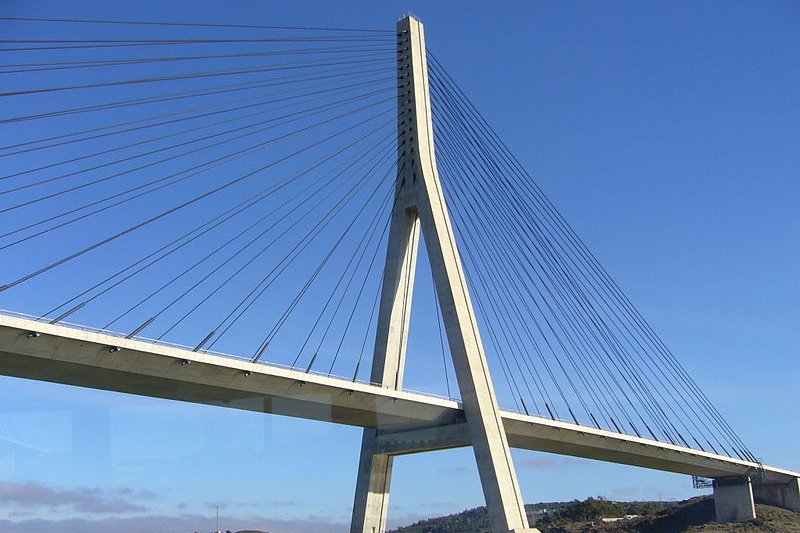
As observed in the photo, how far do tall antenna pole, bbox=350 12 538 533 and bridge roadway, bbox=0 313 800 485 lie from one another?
1206 mm

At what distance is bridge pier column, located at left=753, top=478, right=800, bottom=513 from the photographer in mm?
67000

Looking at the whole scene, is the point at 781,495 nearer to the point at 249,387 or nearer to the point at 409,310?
the point at 409,310

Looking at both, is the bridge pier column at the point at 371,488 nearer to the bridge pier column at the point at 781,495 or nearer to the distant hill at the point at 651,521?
the distant hill at the point at 651,521

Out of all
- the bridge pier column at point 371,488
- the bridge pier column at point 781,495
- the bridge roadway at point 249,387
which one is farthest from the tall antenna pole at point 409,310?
the bridge pier column at point 781,495

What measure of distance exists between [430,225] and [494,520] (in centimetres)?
1130

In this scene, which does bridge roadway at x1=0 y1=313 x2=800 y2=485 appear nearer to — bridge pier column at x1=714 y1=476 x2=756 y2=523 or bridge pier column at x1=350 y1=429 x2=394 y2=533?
bridge pier column at x1=350 y1=429 x2=394 y2=533

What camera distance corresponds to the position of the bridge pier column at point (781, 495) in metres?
67.0

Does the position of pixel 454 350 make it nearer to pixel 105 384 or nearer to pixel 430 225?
pixel 430 225

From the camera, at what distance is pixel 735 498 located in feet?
210

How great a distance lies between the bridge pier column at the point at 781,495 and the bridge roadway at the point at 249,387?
→ 27877 mm

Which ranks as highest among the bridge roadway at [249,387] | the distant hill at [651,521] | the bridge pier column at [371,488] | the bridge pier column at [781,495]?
the bridge roadway at [249,387]

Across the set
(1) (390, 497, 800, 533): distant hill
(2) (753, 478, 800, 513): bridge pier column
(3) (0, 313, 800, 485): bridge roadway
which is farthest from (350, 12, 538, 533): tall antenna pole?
(2) (753, 478, 800, 513): bridge pier column

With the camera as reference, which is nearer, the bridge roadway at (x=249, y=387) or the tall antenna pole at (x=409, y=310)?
the bridge roadway at (x=249, y=387)

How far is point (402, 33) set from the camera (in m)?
40.8
